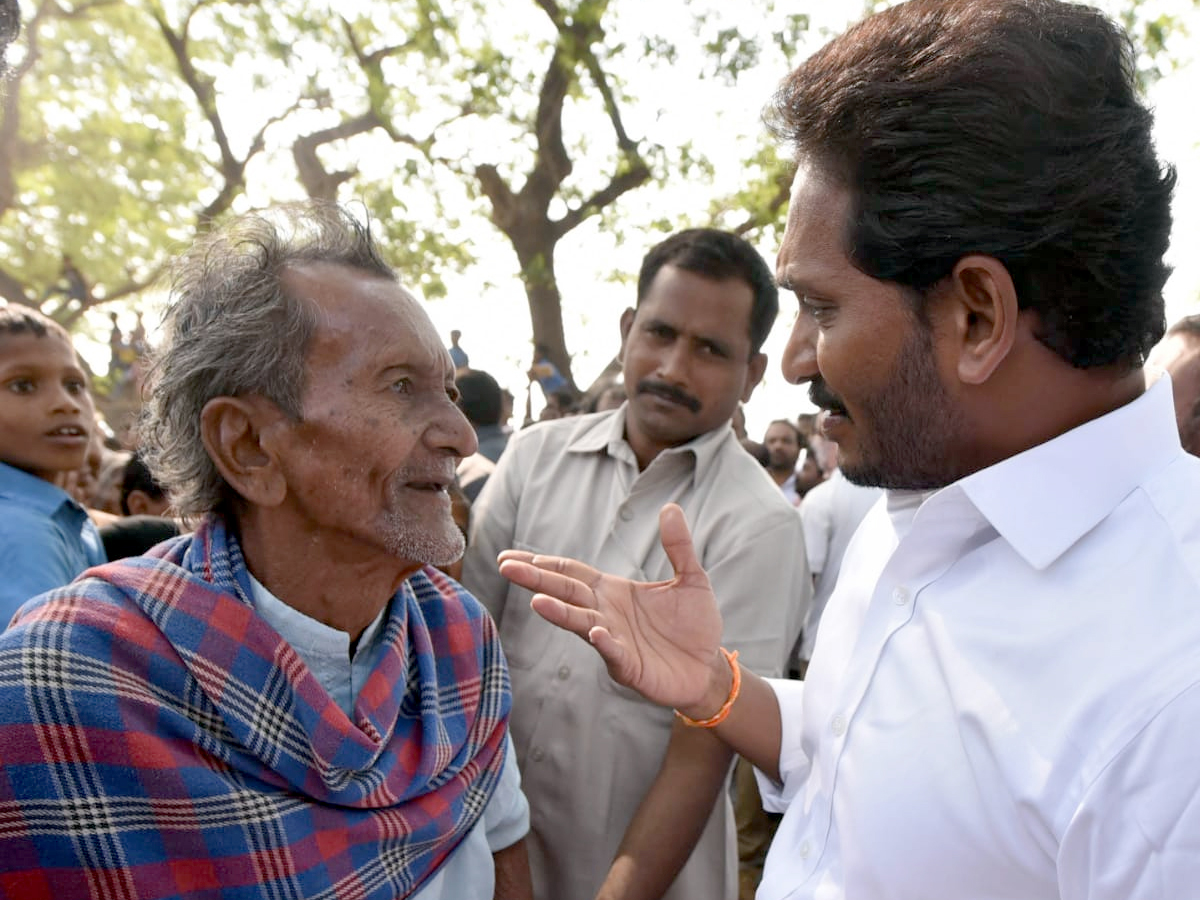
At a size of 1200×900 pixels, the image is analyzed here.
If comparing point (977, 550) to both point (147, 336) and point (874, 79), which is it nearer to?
point (874, 79)

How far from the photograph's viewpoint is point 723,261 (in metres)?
3.01

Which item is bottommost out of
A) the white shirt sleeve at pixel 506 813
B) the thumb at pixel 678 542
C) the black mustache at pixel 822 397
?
the white shirt sleeve at pixel 506 813

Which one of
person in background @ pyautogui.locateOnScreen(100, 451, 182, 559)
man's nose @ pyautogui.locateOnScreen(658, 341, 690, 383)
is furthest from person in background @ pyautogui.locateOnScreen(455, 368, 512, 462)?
man's nose @ pyautogui.locateOnScreen(658, 341, 690, 383)

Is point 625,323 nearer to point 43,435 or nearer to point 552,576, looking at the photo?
point 552,576

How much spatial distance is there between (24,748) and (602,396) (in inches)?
190

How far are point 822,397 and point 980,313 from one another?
328mm

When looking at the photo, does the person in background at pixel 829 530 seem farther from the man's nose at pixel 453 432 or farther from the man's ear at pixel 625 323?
the man's nose at pixel 453 432

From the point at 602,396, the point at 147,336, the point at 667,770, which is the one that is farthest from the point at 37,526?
the point at 602,396

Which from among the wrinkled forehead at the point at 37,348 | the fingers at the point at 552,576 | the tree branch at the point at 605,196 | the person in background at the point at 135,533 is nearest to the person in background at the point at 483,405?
the person in background at the point at 135,533

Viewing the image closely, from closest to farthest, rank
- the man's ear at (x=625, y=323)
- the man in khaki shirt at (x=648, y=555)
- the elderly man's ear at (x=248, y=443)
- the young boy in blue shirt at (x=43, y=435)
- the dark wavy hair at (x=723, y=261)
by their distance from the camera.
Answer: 1. the elderly man's ear at (x=248, y=443)
2. the man in khaki shirt at (x=648, y=555)
3. the young boy in blue shirt at (x=43, y=435)
4. the dark wavy hair at (x=723, y=261)
5. the man's ear at (x=625, y=323)

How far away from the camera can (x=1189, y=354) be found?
3.01 meters

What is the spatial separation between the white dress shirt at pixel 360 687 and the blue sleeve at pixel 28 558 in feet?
3.02

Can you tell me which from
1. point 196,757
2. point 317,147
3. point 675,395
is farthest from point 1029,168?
point 317,147

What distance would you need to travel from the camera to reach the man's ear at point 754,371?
10.6ft
